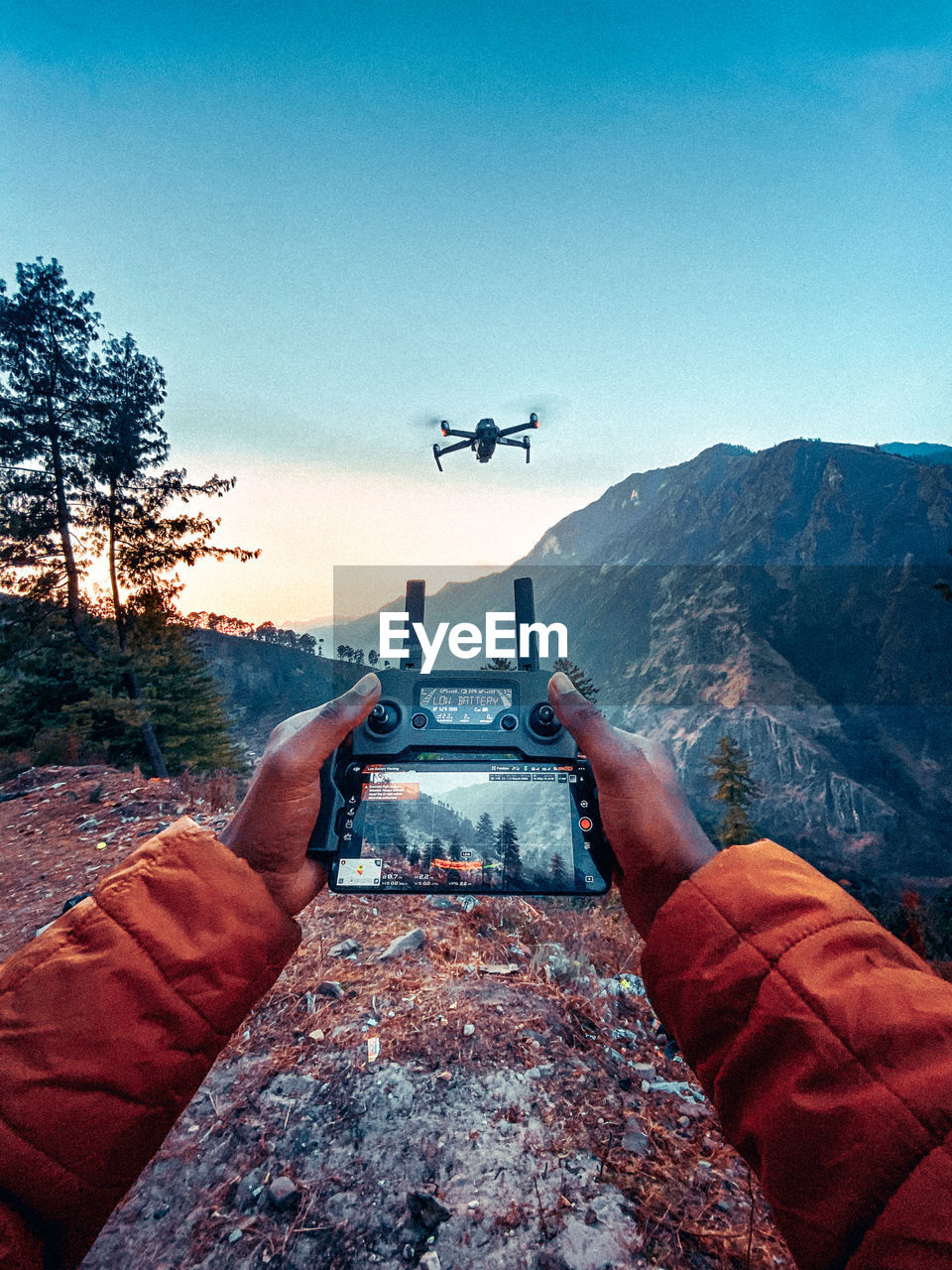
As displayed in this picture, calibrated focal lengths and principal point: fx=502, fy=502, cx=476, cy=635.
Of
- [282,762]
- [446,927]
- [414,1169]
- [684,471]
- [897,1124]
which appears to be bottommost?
[446,927]

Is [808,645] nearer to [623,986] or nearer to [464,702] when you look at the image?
[623,986]

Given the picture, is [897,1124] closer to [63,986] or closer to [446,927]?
[63,986]

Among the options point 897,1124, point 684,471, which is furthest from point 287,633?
point 684,471

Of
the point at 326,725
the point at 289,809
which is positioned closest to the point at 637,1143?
the point at 289,809

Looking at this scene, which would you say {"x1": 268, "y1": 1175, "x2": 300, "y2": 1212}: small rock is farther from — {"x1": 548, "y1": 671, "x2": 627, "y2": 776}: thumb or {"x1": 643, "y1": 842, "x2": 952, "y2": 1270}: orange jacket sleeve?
{"x1": 548, "y1": 671, "x2": 627, "y2": 776}: thumb

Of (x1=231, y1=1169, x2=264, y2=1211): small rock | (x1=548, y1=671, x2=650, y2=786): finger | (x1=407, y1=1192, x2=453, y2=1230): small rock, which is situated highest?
(x1=548, y1=671, x2=650, y2=786): finger

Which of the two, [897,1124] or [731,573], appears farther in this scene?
[731,573]

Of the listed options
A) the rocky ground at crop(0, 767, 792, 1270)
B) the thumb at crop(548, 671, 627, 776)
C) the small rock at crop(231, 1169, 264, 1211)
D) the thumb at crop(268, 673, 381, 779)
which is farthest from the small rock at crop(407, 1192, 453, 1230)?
the thumb at crop(548, 671, 627, 776)

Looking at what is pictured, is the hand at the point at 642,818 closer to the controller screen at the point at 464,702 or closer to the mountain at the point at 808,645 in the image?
the controller screen at the point at 464,702
